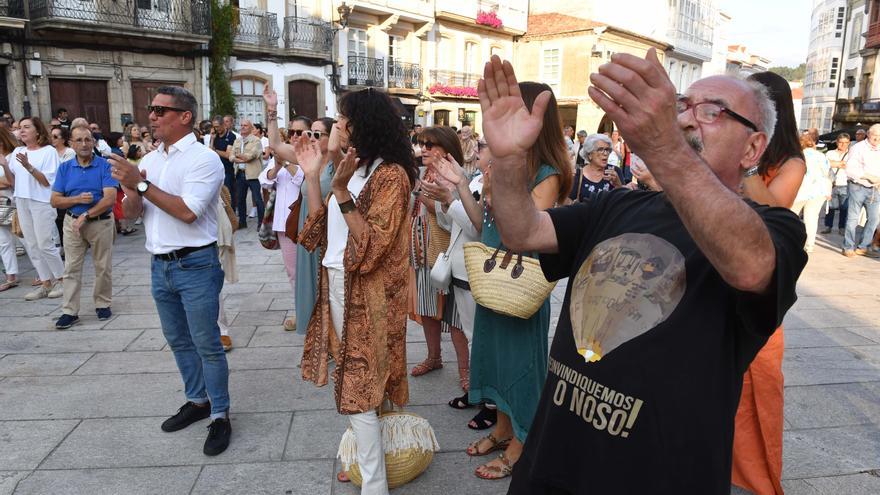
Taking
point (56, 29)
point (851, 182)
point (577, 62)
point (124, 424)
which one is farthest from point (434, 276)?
point (577, 62)

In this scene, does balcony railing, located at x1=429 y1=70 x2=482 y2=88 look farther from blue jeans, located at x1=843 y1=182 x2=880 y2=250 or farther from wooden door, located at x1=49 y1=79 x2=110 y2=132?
blue jeans, located at x1=843 y1=182 x2=880 y2=250

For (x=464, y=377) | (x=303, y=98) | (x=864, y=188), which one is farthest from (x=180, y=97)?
(x=303, y=98)

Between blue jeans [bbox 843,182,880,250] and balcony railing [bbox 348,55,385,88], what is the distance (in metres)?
17.3

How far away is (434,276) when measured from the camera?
12.0 ft

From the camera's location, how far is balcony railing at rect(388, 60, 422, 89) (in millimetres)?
24516

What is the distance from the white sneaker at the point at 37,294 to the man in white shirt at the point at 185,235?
3969 millimetres

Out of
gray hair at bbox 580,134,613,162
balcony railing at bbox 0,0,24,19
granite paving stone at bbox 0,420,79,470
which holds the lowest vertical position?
granite paving stone at bbox 0,420,79,470

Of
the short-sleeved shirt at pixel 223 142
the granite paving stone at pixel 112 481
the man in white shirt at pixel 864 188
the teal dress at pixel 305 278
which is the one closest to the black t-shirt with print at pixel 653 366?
the granite paving stone at pixel 112 481

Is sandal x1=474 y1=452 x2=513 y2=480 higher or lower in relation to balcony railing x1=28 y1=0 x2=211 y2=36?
lower

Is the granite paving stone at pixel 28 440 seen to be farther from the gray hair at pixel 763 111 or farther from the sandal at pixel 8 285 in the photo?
the sandal at pixel 8 285

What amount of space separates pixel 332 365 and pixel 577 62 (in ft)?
92.0

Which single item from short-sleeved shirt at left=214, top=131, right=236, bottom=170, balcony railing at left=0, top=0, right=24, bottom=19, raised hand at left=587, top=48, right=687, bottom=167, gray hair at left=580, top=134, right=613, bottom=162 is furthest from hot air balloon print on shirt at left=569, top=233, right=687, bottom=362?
balcony railing at left=0, top=0, right=24, bottom=19

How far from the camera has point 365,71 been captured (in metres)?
23.3

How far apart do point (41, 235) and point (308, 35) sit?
1613cm
